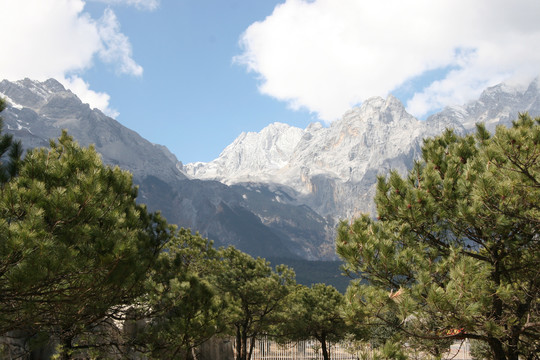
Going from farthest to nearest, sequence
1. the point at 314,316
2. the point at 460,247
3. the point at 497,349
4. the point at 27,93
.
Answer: the point at 27,93
the point at 314,316
the point at 497,349
the point at 460,247

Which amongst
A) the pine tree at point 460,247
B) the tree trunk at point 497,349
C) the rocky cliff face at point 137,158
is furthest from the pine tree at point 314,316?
the rocky cliff face at point 137,158

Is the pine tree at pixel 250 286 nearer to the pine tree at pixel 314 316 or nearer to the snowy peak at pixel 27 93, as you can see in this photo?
the pine tree at pixel 314 316

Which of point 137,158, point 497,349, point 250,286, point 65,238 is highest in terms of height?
point 137,158

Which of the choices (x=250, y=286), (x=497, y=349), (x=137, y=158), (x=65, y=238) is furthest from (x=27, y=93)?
(x=497, y=349)

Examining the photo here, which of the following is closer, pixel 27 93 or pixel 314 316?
pixel 314 316

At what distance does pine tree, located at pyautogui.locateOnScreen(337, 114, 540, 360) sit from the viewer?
244 inches

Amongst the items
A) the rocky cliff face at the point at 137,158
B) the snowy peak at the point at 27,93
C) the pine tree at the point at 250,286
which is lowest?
the pine tree at the point at 250,286

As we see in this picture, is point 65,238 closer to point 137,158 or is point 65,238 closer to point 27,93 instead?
point 137,158

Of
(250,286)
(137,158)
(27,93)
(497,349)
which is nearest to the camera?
(497,349)

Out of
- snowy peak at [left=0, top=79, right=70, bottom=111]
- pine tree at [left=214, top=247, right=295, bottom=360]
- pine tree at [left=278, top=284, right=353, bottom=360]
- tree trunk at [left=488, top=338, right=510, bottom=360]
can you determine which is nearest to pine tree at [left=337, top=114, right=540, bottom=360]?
tree trunk at [left=488, top=338, right=510, bottom=360]

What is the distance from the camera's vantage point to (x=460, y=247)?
6.87 metres

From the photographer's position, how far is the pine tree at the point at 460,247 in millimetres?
6199

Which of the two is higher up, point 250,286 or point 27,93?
point 27,93

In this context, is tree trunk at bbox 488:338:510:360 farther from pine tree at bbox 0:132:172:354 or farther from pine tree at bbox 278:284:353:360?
pine tree at bbox 278:284:353:360
